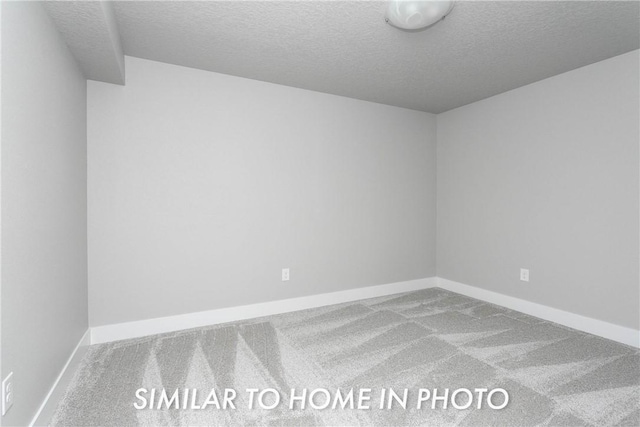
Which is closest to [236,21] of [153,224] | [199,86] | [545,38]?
[199,86]

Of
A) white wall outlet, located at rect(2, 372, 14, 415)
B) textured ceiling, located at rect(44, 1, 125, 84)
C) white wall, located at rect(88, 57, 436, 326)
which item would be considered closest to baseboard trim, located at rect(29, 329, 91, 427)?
white wall, located at rect(88, 57, 436, 326)

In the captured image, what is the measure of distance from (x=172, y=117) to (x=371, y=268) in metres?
2.54

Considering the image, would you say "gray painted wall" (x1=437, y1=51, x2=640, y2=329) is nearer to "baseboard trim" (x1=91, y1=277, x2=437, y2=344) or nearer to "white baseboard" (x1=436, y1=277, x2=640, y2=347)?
"white baseboard" (x1=436, y1=277, x2=640, y2=347)

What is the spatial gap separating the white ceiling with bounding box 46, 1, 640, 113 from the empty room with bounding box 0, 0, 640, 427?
2 centimetres

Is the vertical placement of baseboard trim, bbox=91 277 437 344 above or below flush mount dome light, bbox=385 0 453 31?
below

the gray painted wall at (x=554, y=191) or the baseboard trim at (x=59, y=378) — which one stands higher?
the gray painted wall at (x=554, y=191)

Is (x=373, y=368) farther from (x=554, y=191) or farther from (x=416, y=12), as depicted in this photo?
(x=554, y=191)

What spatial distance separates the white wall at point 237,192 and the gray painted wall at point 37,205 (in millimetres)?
347

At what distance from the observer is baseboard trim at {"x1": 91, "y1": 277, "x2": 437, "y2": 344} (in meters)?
2.57

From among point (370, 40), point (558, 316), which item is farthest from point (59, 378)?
point (558, 316)

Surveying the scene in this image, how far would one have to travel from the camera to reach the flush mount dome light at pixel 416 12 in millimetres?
1807

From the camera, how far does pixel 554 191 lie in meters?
2.98

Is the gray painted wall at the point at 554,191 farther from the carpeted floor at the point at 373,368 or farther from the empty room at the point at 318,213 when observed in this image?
the carpeted floor at the point at 373,368

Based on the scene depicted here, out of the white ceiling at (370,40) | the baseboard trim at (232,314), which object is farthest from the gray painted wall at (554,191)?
the baseboard trim at (232,314)
